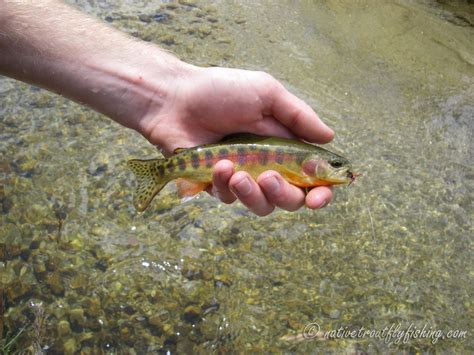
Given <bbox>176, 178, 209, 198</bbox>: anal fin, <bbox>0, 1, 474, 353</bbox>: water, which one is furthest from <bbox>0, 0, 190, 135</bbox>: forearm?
<bbox>0, 1, 474, 353</bbox>: water

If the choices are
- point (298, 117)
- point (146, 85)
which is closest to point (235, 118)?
point (298, 117)

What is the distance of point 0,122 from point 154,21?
3.19 m

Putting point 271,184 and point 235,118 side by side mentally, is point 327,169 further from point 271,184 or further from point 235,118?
point 235,118

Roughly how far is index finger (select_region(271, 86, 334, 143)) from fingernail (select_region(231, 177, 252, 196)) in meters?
0.83

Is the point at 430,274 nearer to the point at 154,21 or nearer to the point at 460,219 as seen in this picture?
the point at 460,219

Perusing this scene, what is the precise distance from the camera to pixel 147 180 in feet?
13.1

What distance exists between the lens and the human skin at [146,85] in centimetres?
402

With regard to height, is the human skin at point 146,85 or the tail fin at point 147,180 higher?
the human skin at point 146,85

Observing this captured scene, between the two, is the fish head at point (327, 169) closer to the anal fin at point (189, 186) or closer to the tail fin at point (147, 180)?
the anal fin at point (189, 186)

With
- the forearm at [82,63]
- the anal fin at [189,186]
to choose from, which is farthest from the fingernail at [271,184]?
the forearm at [82,63]

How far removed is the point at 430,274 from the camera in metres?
4.89

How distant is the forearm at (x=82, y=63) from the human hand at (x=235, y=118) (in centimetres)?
19

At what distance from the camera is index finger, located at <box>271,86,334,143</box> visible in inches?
155

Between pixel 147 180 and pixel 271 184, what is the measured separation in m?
1.06
